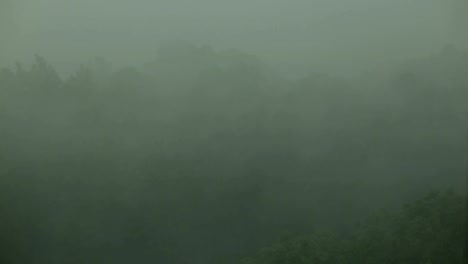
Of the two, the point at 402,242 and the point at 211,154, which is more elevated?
the point at 211,154

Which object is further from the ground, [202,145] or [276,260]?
[202,145]

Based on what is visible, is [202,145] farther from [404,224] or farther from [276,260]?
[404,224]

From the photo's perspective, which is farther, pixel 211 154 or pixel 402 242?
pixel 211 154

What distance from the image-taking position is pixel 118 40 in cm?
899

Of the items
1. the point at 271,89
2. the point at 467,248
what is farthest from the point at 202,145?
the point at 467,248

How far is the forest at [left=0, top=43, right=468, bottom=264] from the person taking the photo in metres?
6.71

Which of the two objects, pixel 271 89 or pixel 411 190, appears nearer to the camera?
pixel 411 190

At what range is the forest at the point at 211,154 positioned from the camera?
6.71 metres

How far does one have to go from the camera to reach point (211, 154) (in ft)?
25.9

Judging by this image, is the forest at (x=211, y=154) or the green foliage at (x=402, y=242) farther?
the forest at (x=211, y=154)

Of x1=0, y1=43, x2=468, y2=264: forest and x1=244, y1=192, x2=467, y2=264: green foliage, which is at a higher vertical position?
x1=0, y1=43, x2=468, y2=264: forest

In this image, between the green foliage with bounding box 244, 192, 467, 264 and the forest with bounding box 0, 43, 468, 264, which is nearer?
the green foliage with bounding box 244, 192, 467, 264

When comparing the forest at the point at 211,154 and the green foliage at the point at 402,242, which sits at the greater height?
the forest at the point at 211,154

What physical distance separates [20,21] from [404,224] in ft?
18.2
